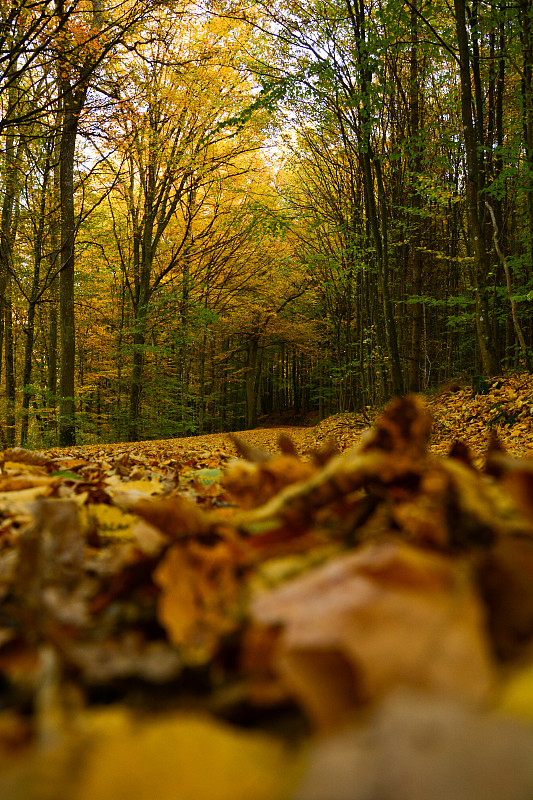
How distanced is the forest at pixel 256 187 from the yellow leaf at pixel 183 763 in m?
5.99

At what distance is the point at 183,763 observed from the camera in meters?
0.32

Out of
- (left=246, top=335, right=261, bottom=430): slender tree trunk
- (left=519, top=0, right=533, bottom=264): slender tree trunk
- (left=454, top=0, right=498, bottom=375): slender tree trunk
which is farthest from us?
(left=246, top=335, right=261, bottom=430): slender tree trunk

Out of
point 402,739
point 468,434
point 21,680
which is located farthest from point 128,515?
point 468,434

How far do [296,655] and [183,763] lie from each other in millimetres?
99

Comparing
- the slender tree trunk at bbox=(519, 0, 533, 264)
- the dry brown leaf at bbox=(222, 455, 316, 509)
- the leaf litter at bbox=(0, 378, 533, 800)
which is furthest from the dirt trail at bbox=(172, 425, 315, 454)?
the slender tree trunk at bbox=(519, 0, 533, 264)

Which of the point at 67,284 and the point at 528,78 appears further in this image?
the point at 67,284

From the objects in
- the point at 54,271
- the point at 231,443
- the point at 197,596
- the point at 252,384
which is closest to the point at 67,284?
the point at 54,271

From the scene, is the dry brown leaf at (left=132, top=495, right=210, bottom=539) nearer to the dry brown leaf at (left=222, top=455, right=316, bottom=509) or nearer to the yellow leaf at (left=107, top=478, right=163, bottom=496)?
the dry brown leaf at (left=222, top=455, right=316, bottom=509)

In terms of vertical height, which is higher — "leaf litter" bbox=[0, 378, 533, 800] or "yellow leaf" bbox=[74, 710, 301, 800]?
"leaf litter" bbox=[0, 378, 533, 800]

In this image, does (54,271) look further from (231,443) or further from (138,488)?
(138,488)

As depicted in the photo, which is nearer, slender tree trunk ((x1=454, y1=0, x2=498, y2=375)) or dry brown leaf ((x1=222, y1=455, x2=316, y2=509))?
dry brown leaf ((x1=222, y1=455, x2=316, y2=509))

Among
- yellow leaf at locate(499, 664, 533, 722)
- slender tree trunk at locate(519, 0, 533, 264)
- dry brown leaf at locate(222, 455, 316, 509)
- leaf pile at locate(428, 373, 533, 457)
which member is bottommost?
yellow leaf at locate(499, 664, 533, 722)

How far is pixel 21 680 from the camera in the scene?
0.46 m

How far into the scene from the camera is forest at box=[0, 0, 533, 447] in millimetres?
7535
